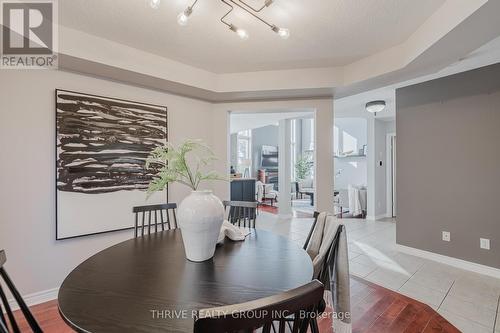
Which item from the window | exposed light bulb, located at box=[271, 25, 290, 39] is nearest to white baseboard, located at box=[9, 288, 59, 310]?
exposed light bulb, located at box=[271, 25, 290, 39]

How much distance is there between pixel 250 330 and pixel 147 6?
7.14 feet

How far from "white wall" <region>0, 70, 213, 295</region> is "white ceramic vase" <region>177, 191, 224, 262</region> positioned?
5.78ft

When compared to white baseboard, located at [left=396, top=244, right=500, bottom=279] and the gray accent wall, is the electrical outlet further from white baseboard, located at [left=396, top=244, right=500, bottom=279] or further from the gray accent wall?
white baseboard, located at [left=396, top=244, right=500, bottom=279]

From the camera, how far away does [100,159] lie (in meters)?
2.57

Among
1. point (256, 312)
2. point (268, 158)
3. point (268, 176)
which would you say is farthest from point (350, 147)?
point (256, 312)

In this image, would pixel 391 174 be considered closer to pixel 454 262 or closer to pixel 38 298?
pixel 454 262

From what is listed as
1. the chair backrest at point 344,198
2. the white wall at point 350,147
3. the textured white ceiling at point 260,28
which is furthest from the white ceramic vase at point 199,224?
the white wall at point 350,147

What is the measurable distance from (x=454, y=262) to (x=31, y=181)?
15.9ft

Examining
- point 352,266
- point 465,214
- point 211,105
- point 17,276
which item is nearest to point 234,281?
point 17,276

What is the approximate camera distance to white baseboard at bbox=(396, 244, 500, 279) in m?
2.94

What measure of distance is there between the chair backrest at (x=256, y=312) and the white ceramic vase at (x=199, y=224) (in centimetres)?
76

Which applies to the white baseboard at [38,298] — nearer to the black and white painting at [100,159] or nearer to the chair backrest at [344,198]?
the black and white painting at [100,159]

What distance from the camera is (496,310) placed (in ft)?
7.29

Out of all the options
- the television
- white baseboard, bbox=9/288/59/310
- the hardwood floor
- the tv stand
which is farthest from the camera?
the television
